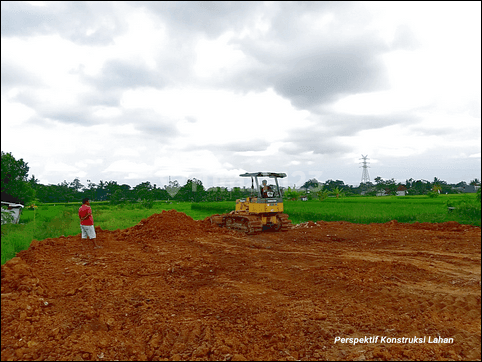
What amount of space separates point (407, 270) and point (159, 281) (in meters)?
5.69

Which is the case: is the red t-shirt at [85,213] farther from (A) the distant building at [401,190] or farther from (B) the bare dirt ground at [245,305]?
(A) the distant building at [401,190]

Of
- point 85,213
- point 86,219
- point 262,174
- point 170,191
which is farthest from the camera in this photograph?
point 170,191

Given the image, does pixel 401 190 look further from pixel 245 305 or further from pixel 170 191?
pixel 245 305

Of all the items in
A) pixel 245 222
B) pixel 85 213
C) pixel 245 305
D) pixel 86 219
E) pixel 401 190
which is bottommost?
pixel 245 305

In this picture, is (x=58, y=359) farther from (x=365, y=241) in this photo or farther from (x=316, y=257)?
(x=365, y=241)

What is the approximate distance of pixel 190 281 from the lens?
738 centimetres

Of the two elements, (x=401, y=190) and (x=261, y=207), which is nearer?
(x=261, y=207)

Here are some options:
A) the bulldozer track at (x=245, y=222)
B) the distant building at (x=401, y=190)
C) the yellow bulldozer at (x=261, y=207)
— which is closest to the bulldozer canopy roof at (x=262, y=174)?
the yellow bulldozer at (x=261, y=207)

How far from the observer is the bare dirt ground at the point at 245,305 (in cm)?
272

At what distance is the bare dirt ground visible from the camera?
2.72m

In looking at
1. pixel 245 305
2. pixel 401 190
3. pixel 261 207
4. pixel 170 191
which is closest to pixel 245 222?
pixel 261 207

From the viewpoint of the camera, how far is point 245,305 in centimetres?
548

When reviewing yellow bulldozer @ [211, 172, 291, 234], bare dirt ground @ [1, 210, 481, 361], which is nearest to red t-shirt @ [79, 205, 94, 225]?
bare dirt ground @ [1, 210, 481, 361]

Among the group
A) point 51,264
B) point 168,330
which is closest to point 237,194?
point 51,264
